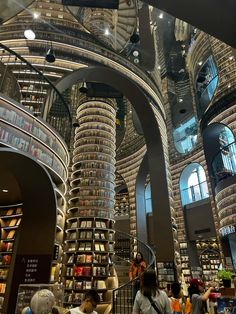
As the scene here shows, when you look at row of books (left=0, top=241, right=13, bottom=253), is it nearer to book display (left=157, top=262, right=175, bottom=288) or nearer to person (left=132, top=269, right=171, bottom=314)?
book display (left=157, top=262, right=175, bottom=288)

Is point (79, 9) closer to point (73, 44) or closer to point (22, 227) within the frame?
point (73, 44)

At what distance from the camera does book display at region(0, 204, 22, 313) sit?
5.62 m

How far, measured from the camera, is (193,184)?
1766cm

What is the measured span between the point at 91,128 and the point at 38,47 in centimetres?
372

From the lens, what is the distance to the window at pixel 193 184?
1708 centimetres

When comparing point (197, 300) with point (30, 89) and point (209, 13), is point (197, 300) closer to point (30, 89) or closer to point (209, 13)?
point (209, 13)

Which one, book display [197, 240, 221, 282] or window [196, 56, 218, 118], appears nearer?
window [196, 56, 218, 118]

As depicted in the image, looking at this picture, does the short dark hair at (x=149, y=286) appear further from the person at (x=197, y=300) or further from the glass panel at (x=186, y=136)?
the glass panel at (x=186, y=136)

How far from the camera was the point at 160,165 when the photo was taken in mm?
9117

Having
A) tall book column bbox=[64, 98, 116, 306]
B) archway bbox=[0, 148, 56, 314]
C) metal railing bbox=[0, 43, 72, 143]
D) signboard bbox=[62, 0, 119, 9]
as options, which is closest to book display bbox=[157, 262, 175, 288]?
tall book column bbox=[64, 98, 116, 306]

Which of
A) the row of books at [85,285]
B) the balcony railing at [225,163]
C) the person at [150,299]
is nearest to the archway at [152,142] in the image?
the row of books at [85,285]

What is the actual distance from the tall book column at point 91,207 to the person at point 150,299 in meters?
5.82

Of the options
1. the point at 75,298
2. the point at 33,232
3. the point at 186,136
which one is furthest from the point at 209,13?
the point at 186,136

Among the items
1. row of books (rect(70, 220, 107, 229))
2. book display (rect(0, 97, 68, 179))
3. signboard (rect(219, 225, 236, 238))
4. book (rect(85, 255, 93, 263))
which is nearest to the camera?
book display (rect(0, 97, 68, 179))
